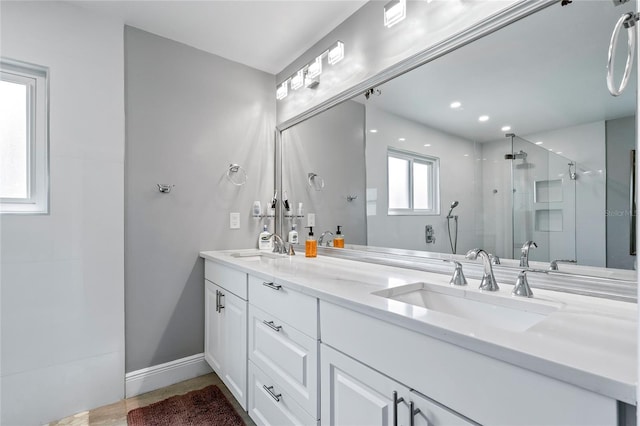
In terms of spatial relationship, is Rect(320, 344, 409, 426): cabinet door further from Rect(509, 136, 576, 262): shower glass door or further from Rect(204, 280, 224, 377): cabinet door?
Rect(204, 280, 224, 377): cabinet door

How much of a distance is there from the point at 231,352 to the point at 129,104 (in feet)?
5.31

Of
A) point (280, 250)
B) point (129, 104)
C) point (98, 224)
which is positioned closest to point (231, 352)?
point (280, 250)

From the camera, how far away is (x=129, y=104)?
1941mm

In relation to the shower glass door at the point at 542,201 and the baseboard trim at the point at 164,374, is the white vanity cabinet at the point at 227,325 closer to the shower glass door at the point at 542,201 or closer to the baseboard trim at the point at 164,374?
the baseboard trim at the point at 164,374

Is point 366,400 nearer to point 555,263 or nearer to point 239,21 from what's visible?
point 555,263

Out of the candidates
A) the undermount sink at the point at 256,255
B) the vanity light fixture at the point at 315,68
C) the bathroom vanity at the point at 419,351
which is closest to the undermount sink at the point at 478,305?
the bathroom vanity at the point at 419,351

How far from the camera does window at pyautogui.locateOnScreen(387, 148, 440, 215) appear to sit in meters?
1.46

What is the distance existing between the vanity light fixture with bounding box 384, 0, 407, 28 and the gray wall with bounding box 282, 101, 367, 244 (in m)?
0.44

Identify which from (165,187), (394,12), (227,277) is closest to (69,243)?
(165,187)

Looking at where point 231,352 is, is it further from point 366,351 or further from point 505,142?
point 505,142

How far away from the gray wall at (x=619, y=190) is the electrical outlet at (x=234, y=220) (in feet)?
6.72

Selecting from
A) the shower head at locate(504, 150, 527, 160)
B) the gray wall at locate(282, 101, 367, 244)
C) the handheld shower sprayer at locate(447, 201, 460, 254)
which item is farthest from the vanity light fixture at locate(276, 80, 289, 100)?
the shower head at locate(504, 150, 527, 160)

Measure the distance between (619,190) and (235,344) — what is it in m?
1.74

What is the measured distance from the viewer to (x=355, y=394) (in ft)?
3.11
